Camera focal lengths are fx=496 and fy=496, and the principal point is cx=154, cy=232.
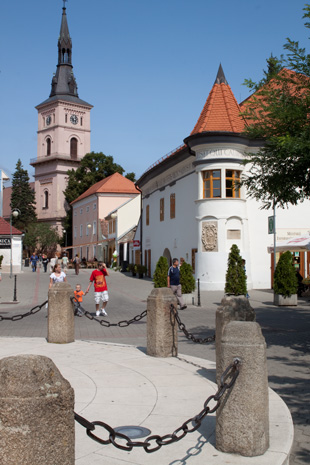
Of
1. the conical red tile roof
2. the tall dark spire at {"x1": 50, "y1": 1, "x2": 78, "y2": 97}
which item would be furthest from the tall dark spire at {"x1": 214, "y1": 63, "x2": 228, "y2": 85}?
the tall dark spire at {"x1": 50, "y1": 1, "x2": 78, "y2": 97}

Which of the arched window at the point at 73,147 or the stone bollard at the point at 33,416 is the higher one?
the arched window at the point at 73,147

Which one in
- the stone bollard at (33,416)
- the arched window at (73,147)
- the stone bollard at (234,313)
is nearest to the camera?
the stone bollard at (33,416)

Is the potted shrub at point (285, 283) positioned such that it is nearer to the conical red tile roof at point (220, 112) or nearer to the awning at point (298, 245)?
the awning at point (298, 245)

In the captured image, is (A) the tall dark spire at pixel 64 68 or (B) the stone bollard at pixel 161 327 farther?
(A) the tall dark spire at pixel 64 68

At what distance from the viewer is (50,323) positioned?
962cm

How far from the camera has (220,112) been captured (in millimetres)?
27328

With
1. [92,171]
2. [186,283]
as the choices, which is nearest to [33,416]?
[186,283]

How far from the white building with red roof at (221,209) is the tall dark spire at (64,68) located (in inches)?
2523

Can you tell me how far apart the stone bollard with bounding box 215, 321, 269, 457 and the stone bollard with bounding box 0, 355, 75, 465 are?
5.32ft

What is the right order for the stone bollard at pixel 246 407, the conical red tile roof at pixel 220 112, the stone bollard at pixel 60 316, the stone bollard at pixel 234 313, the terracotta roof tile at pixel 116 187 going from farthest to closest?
1. the terracotta roof tile at pixel 116 187
2. the conical red tile roof at pixel 220 112
3. the stone bollard at pixel 60 316
4. the stone bollard at pixel 234 313
5. the stone bollard at pixel 246 407

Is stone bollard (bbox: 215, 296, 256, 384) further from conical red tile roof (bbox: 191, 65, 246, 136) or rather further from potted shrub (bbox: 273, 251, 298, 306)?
conical red tile roof (bbox: 191, 65, 246, 136)

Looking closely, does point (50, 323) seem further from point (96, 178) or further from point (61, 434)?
point (96, 178)

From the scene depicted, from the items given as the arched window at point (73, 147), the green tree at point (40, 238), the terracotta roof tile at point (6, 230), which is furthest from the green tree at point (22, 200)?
the terracotta roof tile at point (6, 230)

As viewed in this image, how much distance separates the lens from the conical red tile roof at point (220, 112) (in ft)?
86.6
